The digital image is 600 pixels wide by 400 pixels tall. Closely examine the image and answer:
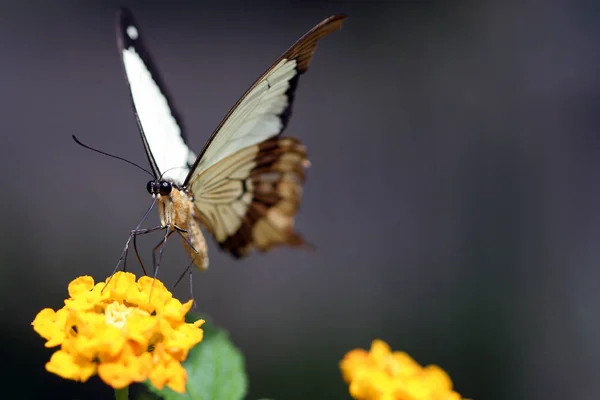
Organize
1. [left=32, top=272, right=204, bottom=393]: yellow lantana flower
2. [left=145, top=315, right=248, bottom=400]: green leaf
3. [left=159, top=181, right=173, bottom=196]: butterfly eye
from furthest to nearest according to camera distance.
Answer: [left=159, top=181, right=173, bottom=196]: butterfly eye < [left=145, top=315, right=248, bottom=400]: green leaf < [left=32, top=272, right=204, bottom=393]: yellow lantana flower

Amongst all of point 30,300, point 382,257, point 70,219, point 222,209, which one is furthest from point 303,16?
point 222,209

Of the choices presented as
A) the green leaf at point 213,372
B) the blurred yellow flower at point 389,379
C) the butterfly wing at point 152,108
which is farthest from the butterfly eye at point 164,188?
the blurred yellow flower at point 389,379

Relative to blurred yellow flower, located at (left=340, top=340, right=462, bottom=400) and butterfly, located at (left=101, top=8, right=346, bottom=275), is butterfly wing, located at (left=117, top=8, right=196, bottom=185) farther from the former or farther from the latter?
blurred yellow flower, located at (left=340, top=340, right=462, bottom=400)

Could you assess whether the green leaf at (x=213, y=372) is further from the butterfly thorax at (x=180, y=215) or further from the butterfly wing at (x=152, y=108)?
the butterfly wing at (x=152, y=108)

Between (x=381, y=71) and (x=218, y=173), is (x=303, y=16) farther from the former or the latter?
(x=218, y=173)

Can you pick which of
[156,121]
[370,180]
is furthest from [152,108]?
[370,180]

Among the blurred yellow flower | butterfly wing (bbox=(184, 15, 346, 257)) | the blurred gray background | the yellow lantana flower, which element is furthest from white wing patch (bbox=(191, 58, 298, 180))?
the blurred gray background

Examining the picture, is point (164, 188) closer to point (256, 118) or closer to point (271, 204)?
point (256, 118)
